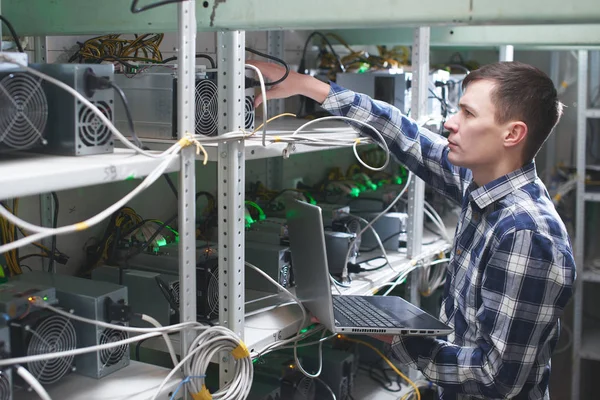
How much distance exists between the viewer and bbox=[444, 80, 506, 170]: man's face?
1.67 metres

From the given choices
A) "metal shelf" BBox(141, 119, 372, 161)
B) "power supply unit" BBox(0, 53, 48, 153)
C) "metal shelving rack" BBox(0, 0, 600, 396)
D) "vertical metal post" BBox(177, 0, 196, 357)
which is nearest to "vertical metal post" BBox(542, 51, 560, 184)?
"metal shelf" BBox(141, 119, 372, 161)

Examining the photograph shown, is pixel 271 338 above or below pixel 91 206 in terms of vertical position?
below

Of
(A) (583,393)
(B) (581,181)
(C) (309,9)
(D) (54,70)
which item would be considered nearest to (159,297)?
(D) (54,70)

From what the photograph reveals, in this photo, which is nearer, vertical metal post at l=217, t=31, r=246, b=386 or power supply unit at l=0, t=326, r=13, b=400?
power supply unit at l=0, t=326, r=13, b=400

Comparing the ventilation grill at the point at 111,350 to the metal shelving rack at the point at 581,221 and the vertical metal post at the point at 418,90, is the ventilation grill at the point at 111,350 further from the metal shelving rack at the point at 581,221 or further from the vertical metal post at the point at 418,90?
the metal shelving rack at the point at 581,221

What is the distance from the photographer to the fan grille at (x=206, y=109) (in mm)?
1518

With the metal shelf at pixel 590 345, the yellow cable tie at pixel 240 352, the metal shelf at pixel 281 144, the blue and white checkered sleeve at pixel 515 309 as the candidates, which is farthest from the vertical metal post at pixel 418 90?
the metal shelf at pixel 590 345

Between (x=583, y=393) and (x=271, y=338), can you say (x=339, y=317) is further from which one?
(x=583, y=393)

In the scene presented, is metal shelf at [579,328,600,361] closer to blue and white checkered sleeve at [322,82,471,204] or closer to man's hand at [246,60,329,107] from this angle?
blue and white checkered sleeve at [322,82,471,204]

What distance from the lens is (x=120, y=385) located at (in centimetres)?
136

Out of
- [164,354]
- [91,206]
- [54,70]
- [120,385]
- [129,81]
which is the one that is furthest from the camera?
[91,206]

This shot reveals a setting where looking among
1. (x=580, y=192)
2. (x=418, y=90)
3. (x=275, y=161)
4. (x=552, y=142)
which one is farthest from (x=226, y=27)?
(x=552, y=142)

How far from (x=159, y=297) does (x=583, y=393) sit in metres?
3.02

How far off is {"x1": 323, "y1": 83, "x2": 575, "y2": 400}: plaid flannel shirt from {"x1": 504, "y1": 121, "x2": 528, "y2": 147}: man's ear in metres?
0.08
